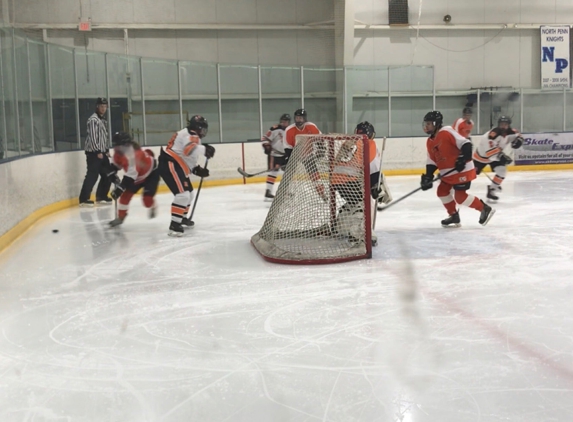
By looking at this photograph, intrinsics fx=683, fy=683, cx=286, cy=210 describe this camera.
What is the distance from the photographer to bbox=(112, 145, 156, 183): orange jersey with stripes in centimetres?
632

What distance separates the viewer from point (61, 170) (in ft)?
27.2

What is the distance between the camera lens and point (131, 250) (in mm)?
5473

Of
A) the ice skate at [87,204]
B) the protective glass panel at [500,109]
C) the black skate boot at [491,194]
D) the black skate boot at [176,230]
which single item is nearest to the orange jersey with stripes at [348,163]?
the black skate boot at [176,230]

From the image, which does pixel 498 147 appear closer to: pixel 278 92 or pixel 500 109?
pixel 278 92

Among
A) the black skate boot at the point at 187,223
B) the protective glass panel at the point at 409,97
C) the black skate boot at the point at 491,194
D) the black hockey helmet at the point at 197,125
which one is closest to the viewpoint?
the black hockey helmet at the point at 197,125

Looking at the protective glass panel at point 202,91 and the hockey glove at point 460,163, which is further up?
the protective glass panel at point 202,91

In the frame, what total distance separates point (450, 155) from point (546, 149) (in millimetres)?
7843

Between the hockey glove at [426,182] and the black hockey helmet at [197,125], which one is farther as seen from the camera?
the black hockey helmet at [197,125]

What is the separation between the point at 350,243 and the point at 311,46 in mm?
10418

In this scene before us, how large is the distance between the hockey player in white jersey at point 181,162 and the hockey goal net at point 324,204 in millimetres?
986

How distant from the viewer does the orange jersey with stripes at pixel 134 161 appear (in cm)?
632

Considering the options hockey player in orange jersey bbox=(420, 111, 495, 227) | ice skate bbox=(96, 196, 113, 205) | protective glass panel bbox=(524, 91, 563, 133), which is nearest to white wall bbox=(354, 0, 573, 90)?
protective glass panel bbox=(524, 91, 563, 133)

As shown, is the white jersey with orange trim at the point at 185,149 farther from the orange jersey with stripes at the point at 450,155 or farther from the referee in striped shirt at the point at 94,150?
the referee in striped shirt at the point at 94,150

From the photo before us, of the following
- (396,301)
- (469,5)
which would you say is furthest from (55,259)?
(469,5)
